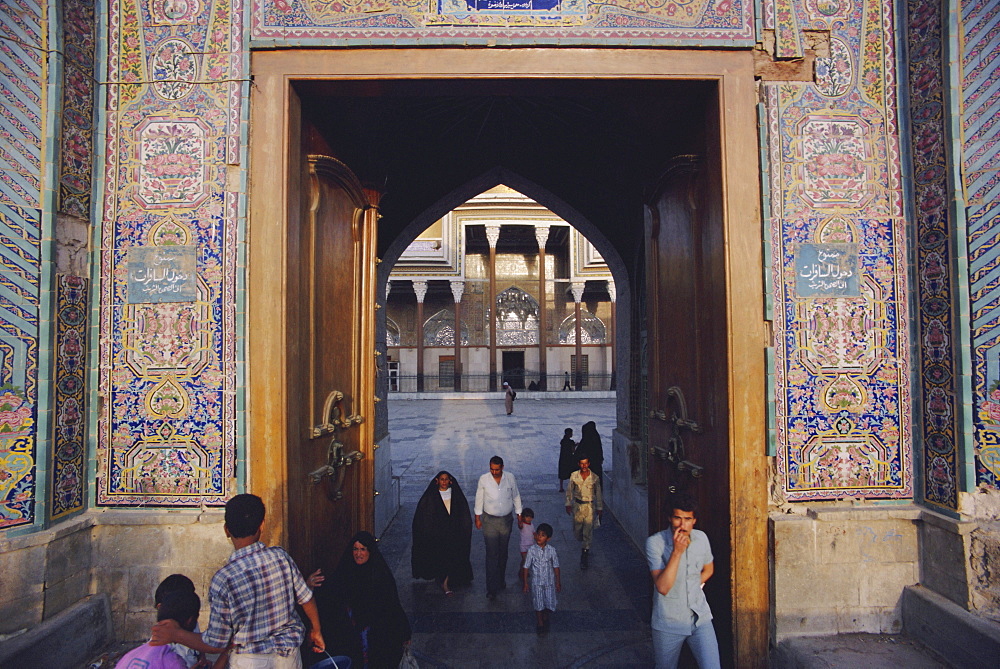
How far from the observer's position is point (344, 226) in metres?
3.90

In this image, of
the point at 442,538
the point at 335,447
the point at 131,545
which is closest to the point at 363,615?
the point at 335,447

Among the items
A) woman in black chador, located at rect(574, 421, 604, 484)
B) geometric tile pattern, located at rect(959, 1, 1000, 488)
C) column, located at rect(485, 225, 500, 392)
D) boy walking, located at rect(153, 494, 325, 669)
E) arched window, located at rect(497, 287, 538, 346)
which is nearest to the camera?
boy walking, located at rect(153, 494, 325, 669)

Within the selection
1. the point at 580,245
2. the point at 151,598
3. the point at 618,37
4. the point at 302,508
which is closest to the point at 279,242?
the point at 302,508

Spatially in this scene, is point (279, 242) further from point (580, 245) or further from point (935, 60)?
point (580, 245)

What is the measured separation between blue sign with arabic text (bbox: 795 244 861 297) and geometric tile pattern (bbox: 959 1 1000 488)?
21.6 inches

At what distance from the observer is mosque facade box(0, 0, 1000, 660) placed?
275 cm

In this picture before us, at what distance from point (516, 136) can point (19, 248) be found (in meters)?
4.76

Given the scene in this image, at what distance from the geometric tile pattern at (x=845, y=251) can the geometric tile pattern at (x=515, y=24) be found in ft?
1.24

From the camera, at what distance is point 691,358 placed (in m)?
3.31

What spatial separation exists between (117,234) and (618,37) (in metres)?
3.29

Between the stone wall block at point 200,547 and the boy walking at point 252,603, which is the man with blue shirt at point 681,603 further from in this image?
the stone wall block at point 200,547

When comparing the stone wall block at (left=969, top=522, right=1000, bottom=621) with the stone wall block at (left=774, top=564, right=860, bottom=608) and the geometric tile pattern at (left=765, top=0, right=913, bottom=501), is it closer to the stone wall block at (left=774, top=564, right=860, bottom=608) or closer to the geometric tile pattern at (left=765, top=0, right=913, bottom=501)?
the geometric tile pattern at (left=765, top=0, right=913, bottom=501)

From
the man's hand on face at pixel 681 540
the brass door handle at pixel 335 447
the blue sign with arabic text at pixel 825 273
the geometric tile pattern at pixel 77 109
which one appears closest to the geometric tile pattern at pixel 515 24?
the geometric tile pattern at pixel 77 109

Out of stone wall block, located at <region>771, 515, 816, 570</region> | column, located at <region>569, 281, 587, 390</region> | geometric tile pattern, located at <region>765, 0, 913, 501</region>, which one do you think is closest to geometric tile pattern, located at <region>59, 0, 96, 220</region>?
geometric tile pattern, located at <region>765, 0, 913, 501</region>
